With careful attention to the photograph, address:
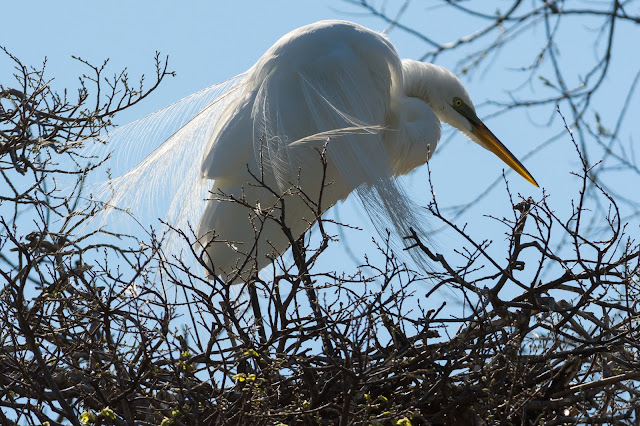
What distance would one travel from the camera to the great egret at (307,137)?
14.5 feet

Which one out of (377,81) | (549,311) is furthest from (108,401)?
(377,81)

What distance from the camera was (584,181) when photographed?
2945 millimetres

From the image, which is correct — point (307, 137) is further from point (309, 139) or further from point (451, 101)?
point (451, 101)

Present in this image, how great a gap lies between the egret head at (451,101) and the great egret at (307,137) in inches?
12.7

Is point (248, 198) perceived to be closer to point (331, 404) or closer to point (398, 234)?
point (398, 234)

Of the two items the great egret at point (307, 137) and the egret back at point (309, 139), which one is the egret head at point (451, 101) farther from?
the egret back at point (309, 139)

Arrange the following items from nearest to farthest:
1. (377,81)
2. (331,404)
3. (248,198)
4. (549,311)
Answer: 1. (331,404)
2. (549,311)
3. (248,198)
4. (377,81)

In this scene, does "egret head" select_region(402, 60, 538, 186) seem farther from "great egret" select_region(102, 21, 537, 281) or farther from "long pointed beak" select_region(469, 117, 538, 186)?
"great egret" select_region(102, 21, 537, 281)

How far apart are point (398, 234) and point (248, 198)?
822mm

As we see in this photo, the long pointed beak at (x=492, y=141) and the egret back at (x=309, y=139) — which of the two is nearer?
the egret back at (x=309, y=139)

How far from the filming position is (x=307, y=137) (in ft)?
14.1

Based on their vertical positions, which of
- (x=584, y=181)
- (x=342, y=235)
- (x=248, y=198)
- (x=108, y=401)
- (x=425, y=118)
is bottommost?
(x=108, y=401)

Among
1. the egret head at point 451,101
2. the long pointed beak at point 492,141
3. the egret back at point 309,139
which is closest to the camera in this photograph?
the egret back at point 309,139

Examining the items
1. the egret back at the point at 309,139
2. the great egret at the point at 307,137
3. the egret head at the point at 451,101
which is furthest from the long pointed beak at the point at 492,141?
the egret back at the point at 309,139
